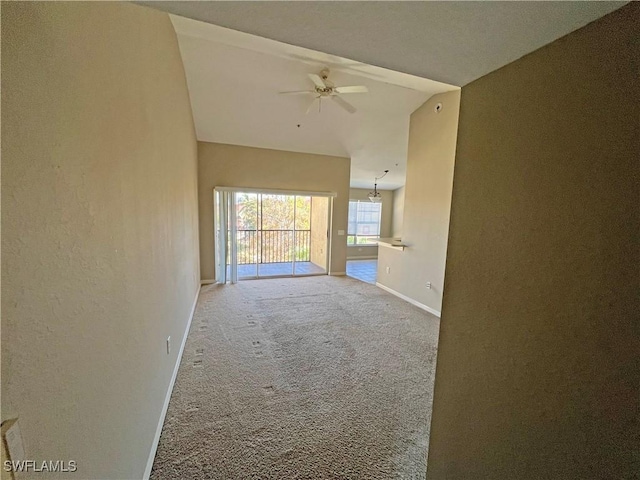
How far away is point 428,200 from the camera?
407cm

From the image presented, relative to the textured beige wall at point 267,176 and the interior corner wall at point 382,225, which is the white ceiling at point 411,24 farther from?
the interior corner wall at point 382,225

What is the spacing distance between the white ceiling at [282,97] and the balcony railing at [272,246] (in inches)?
85.4

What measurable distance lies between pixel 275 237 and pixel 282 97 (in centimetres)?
352

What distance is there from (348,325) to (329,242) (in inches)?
110

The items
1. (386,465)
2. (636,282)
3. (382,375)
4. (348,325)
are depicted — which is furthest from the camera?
(348,325)

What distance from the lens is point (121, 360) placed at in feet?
3.66

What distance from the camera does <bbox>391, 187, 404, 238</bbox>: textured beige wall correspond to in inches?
349

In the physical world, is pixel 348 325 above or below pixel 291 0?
below

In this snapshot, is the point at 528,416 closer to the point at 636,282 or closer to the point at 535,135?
the point at 636,282

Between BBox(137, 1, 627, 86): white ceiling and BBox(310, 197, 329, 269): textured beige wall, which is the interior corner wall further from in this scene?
BBox(137, 1, 627, 86): white ceiling

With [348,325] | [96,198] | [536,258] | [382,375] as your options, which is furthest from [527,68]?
[348,325]

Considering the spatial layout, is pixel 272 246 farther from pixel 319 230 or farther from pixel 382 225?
pixel 382 225

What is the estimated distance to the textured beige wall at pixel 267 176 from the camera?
4941 millimetres

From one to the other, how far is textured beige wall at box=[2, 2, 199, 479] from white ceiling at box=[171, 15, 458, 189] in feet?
5.82
